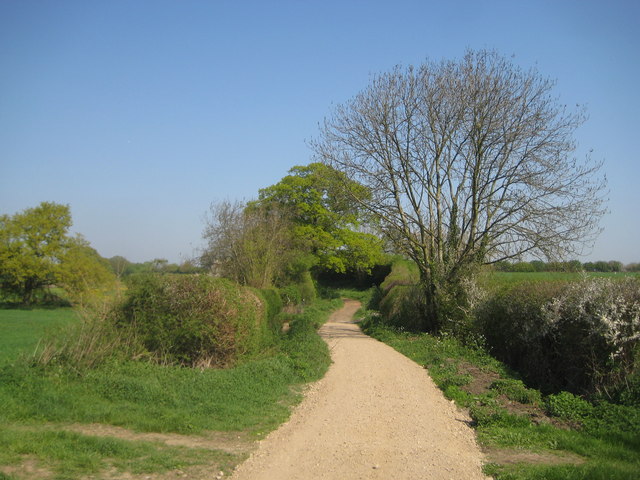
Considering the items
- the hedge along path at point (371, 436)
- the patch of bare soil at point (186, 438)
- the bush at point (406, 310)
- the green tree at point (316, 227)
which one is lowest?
the patch of bare soil at point (186, 438)

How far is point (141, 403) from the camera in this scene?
8.61m

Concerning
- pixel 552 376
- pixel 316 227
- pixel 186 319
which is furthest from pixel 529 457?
pixel 316 227

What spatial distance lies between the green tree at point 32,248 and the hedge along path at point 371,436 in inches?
1239

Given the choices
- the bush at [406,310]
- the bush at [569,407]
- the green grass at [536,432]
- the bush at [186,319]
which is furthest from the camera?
the bush at [406,310]

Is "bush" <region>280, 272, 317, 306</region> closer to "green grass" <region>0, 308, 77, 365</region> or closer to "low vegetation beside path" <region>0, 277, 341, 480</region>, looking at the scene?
"green grass" <region>0, 308, 77, 365</region>

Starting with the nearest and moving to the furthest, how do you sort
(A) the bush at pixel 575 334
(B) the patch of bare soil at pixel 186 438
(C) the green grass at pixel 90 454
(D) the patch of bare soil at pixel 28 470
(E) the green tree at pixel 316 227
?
(D) the patch of bare soil at pixel 28 470 → (C) the green grass at pixel 90 454 → (B) the patch of bare soil at pixel 186 438 → (A) the bush at pixel 575 334 → (E) the green tree at pixel 316 227

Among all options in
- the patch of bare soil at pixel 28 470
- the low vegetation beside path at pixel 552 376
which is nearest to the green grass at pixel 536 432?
the low vegetation beside path at pixel 552 376

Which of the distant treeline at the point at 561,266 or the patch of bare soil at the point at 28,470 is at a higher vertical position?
the distant treeline at the point at 561,266

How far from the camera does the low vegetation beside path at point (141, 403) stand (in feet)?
20.2

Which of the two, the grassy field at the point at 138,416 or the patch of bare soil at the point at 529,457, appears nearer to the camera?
the grassy field at the point at 138,416

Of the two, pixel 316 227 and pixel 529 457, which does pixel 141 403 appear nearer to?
pixel 529 457

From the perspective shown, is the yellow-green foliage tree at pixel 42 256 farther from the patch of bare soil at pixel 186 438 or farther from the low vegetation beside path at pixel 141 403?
the patch of bare soil at pixel 186 438

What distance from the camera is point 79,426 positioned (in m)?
7.58

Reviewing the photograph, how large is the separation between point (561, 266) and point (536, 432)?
9281 millimetres
